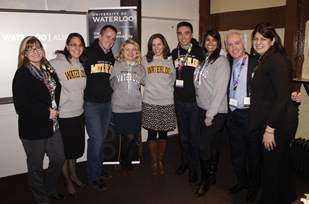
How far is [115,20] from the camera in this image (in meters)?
3.21

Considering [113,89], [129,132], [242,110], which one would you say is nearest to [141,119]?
[129,132]

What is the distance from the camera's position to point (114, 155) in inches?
135

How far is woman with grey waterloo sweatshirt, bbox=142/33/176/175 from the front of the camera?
2.84 m

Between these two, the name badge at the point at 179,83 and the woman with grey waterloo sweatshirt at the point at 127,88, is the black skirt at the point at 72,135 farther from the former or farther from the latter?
the name badge at the point at 179,83

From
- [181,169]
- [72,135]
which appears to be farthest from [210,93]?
[72,135]

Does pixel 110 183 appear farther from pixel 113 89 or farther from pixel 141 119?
pixel 113 89

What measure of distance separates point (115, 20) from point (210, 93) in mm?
1660

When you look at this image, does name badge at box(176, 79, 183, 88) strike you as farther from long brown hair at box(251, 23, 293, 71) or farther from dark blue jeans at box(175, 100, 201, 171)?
long brown hair at box(251, 23, 293, 71)

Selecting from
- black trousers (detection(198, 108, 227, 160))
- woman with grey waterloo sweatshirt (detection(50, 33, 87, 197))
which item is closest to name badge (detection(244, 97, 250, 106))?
black trousers (detection(198, 108, 227, 160))

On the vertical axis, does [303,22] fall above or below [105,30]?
above

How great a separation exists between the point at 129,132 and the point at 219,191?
4.14 ft

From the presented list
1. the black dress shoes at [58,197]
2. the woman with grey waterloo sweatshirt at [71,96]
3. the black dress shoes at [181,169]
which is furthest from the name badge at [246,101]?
the black dress shoes at [58,197]

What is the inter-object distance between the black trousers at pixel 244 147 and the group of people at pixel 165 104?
0.01 m

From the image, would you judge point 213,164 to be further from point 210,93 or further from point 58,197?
point 58,197
